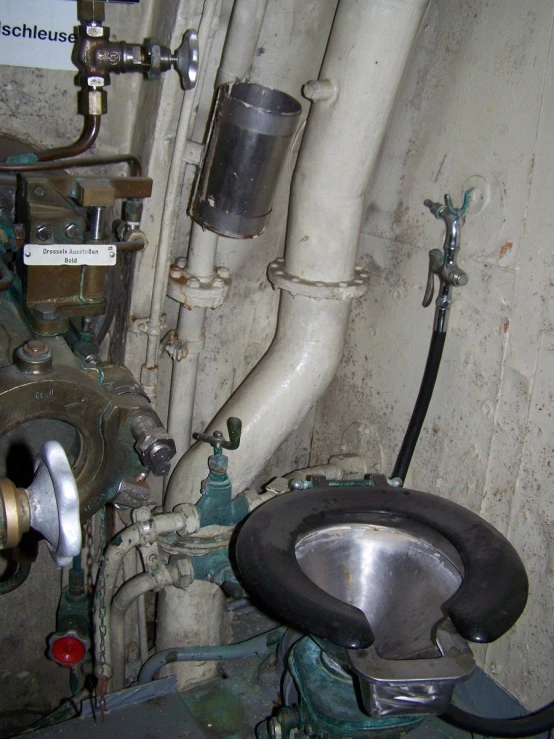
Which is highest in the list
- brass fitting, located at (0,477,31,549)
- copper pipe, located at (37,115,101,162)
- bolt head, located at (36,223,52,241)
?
copper pipe, located at (37,115,101,162)

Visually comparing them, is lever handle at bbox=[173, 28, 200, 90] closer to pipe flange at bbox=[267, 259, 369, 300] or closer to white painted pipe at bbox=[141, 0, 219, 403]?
white painted pipe at bbox=[141, 0, 219, 403]

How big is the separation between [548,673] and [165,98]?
4.30ft

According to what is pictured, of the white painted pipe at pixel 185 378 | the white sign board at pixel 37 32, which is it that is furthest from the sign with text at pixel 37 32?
the white painted pipe at pixel 185 378

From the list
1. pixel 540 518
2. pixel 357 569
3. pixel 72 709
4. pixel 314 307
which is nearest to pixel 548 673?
pixel 540 518


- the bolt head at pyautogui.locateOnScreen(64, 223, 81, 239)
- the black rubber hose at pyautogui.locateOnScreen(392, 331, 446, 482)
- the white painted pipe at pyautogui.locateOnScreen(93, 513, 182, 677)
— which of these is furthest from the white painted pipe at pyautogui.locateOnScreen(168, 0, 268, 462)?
the black rubber hose at pyautogui.locateOnScreen(392, 331, 446, 482)

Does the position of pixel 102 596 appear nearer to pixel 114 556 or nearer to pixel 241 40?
pixel 114 556

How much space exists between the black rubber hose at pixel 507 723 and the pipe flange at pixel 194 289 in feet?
3.13

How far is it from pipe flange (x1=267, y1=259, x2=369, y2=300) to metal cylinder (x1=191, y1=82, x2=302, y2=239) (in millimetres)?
147

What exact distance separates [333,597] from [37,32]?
3.76 ft

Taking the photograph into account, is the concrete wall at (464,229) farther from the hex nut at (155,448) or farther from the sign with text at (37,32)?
the hex nut at (155,448)

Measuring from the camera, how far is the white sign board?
4.12 feet

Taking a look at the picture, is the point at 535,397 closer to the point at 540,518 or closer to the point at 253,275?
the point at 540,518

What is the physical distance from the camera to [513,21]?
1.19m

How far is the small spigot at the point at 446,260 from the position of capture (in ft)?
4.24
